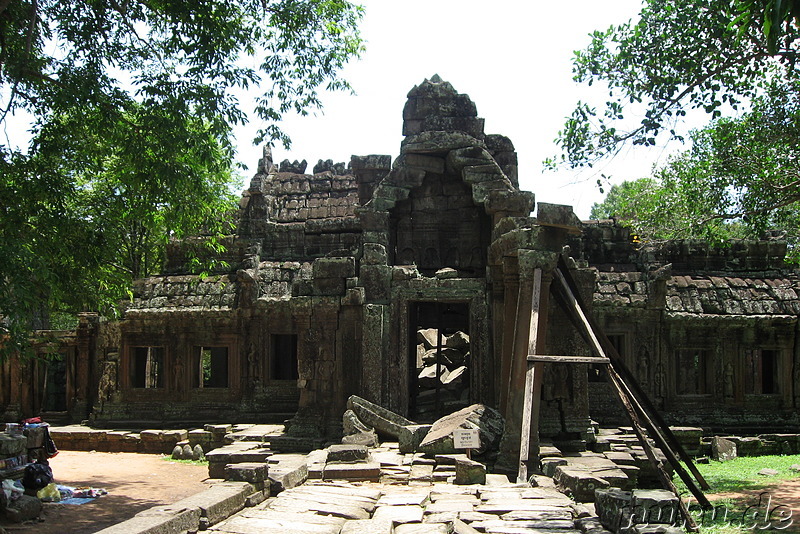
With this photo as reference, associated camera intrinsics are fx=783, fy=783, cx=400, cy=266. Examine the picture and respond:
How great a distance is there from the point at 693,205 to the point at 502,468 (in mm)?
5477

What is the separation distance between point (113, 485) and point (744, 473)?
10508mm

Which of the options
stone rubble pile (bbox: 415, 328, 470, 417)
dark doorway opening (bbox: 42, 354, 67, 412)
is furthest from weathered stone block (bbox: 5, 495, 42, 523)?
dark doorway opening (bbox: 42, 354, 67, 412)

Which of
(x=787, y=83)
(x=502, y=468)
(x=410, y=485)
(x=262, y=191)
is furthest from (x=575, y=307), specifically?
(x=262, y=191)

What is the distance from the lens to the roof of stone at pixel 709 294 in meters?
17.0

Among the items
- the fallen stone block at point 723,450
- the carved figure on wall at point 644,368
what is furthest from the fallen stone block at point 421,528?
the carved figure on wall at point 644,368

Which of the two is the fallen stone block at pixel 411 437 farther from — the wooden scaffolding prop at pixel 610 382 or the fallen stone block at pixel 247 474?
the fallen stone block at pixel 247 474

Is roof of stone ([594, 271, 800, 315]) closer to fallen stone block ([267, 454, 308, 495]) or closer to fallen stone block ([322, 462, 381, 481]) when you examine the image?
fallen stone block ([322, 462, 381, 481])

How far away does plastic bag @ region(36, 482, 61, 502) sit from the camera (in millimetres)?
10656

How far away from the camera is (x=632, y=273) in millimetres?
17328

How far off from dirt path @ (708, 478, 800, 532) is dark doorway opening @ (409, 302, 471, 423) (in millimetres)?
4799

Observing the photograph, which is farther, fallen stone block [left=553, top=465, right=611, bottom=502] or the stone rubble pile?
the stone rubble pile

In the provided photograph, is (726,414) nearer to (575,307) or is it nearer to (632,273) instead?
(632,273)

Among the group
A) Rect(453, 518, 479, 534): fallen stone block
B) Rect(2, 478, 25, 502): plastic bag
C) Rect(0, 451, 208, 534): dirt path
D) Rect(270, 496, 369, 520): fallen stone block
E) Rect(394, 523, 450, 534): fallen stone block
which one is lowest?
Rect(0, 451, 208, 534): dirt path

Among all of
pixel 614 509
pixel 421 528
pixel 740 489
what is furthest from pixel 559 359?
pixel 740 489
